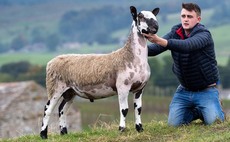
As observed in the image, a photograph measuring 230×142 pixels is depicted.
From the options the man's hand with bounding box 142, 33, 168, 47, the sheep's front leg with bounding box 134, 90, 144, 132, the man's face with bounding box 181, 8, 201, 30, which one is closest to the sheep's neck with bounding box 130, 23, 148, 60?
the man's hand with bounding box 142, 33, 168, 47

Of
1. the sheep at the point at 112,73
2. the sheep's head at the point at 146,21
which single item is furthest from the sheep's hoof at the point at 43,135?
the sheep's head at the point at 146,21

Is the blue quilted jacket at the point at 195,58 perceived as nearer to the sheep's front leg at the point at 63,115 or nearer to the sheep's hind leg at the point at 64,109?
the sheep's hind leg at the point at 64,109

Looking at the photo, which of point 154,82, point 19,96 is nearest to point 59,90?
point 19,96

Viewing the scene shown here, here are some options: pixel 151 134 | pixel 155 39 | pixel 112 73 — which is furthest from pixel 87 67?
pixel 151 134

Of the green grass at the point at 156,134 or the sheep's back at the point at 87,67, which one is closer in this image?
the green grass at the point at 156,134

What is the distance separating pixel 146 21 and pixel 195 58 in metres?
1.72

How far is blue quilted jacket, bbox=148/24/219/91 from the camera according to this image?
13.5 m

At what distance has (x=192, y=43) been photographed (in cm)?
1323

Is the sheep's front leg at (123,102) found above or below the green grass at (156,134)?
above

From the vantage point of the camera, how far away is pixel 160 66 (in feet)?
367

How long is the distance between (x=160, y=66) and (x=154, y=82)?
4.26m

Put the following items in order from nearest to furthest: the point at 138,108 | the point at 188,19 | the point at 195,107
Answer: the point at 138,108 < the point at 188,19 < the point at 195,107

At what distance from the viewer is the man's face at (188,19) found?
13883 mm

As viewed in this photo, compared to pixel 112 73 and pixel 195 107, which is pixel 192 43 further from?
pixel 195 107
